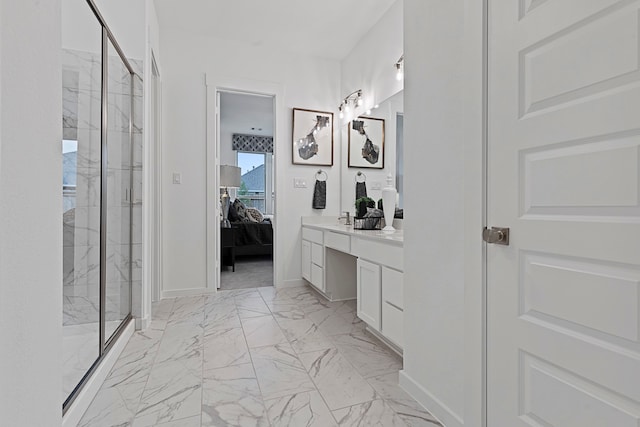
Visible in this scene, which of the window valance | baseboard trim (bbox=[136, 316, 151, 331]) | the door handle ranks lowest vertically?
baseboard trim (bbox=[136, 316, 151, 331])

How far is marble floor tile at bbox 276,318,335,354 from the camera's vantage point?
7.04 feet

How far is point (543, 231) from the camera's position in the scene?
0.97m

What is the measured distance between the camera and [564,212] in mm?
916

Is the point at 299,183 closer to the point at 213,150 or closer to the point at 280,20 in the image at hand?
the point at 213,150

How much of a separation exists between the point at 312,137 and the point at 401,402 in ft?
9.50

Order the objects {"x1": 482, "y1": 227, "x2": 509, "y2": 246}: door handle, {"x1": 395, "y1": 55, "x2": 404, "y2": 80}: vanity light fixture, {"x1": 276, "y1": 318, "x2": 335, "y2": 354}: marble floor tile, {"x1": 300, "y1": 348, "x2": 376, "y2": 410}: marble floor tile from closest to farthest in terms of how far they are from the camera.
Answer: {"x1": 482, "y1": 227, "x2": 509, "y2": 246}: door handle, {"x1": 300, "y1": 348, "x2": 376, "y2": 410}: marble floor tile, {"x1": 276, "y1": 318, "x2": 335, "y2": 354}: marble floor tile, {"x1": 395, "y1": 55, "x2": 404, "y2": 80}: vanity light fixture

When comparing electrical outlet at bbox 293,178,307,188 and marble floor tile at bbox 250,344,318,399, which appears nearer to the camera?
marble floor tile at bbox 250,344,318,399

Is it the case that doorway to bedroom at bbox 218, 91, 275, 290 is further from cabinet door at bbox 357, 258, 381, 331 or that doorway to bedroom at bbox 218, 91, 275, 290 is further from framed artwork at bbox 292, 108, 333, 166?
cabinet door at bbox 357, 258, 381, 331

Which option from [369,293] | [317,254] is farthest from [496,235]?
[317,254]

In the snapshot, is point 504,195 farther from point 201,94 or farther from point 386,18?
point 201,94

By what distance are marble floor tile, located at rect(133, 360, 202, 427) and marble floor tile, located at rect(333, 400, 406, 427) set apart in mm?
652

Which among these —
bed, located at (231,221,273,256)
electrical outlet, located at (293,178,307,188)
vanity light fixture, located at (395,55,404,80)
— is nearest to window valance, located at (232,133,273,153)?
bed, located at (231,221,273,256)

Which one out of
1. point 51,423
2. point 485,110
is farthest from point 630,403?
point 51,423

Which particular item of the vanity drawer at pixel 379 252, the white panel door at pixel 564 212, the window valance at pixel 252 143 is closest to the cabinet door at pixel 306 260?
the vanity drawer at pixel 379 252
